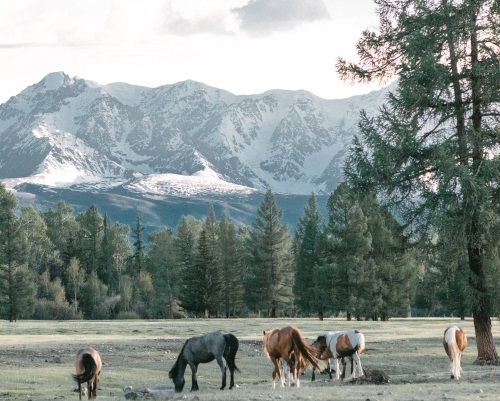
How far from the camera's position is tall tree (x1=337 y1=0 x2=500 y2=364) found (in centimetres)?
2720

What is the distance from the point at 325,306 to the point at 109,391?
61.5 metres

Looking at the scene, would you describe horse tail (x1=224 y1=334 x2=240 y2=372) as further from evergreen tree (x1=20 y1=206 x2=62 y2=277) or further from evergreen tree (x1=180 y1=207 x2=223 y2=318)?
evergreen tree (x1=20 y1=206 x2=62 y2=277)

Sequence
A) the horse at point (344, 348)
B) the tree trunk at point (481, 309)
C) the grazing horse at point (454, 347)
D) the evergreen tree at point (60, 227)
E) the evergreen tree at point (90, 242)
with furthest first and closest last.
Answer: the evergreen tree at point (60, 227)
the evergreen tree at point (90, 242)
the tree trunk at point (481, 309)
the horse at point (344, 348)
the grazing horse at point (454, 347)

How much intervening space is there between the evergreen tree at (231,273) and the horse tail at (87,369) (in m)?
84.2

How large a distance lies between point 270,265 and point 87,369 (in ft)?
267

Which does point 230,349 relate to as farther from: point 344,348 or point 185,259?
point 185,259

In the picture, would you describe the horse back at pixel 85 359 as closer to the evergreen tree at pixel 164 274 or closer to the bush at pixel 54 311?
the bush at pixel 54 311

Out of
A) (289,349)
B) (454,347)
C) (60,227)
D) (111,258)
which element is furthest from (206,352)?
(60,227)

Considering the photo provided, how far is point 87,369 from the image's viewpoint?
21.5 m

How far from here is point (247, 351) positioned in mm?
39844

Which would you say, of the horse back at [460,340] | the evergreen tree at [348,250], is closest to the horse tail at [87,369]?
the horse back at [460,340]

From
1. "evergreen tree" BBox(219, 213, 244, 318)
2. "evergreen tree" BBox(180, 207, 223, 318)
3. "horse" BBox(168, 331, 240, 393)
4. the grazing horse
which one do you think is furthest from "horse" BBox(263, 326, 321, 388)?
"evergreen tree" BBox(219, 213, 244, 318)

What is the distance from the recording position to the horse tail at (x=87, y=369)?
70.1 feet

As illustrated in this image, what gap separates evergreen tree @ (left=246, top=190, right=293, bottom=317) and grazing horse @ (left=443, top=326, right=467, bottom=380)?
7769 centimetres
